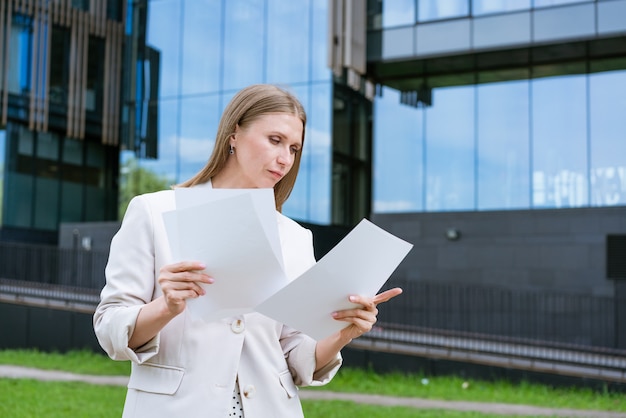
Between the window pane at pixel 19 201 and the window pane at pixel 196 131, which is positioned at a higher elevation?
the window pane at pixel 196 131

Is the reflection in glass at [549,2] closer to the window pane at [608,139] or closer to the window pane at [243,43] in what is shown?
the window pane at [608,139]

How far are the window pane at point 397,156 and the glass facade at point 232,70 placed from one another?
1832 millimetres

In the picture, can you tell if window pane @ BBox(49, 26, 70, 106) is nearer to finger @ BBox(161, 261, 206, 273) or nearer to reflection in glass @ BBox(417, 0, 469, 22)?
reflection in glass @ BBox(417, 0, 469, 22)

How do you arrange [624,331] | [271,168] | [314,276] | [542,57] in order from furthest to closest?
[542,57], [624,331], [271,168], [314,276]

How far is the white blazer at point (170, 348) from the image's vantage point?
2490 mm

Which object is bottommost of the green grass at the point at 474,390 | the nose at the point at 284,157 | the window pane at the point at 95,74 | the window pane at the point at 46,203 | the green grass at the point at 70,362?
the green grass at the point at 474,390

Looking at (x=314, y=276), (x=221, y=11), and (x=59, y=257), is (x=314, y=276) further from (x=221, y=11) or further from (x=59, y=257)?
(x=221, y=11)

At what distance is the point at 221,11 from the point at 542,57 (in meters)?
11.0

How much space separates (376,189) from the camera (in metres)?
25.2

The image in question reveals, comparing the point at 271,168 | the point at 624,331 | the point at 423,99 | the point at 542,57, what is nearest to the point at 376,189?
the point at 423,99

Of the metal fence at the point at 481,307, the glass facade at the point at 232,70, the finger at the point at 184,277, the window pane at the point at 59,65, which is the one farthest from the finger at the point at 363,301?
the window pane at the point at 59,65

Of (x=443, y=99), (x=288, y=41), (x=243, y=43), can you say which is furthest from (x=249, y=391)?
(x=243, y=43)

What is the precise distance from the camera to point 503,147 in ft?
77.5

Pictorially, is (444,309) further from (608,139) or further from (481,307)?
(608,139)
